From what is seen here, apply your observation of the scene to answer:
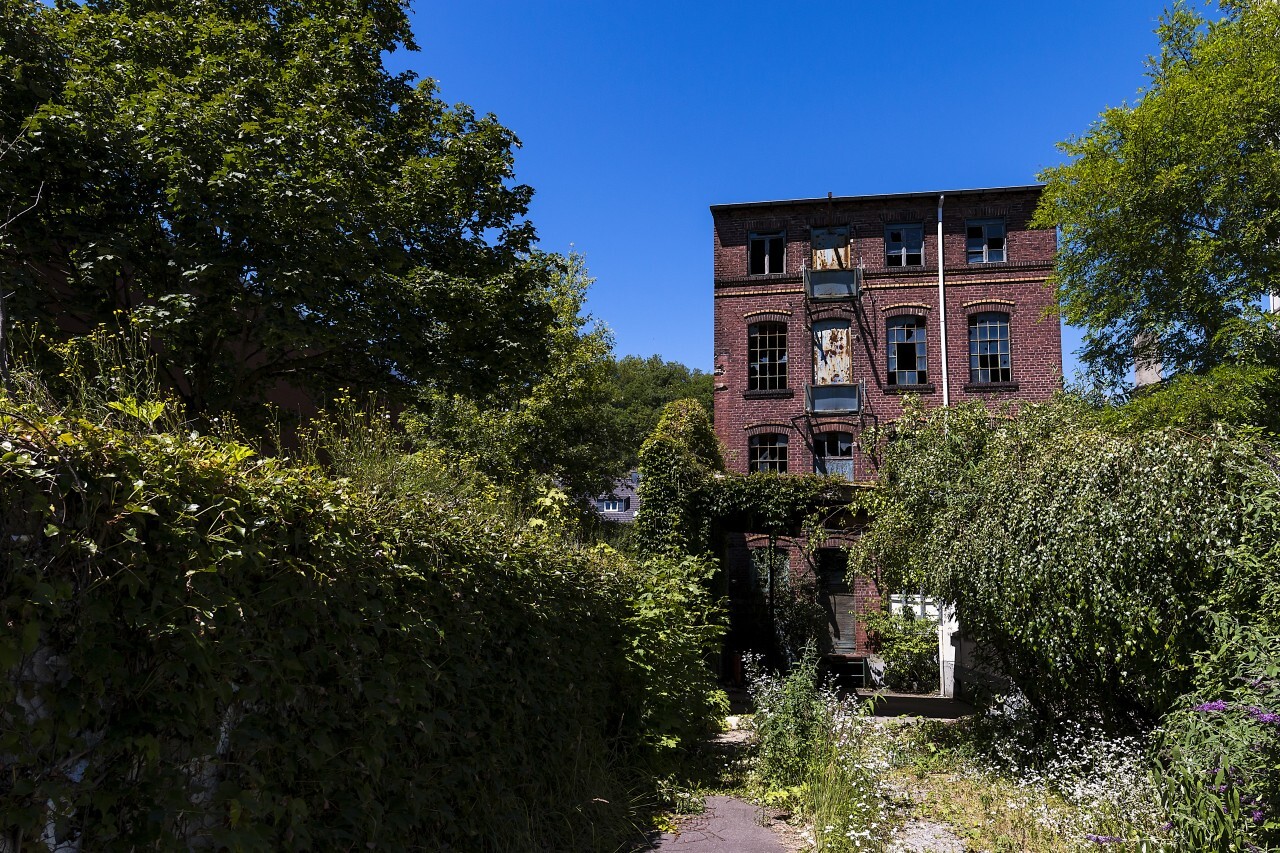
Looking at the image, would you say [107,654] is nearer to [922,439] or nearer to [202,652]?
[202,652]

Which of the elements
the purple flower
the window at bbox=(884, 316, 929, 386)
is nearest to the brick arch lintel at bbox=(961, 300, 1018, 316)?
the window at bbox=(884, 316, 929, 386)

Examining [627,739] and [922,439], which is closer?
[627,739]

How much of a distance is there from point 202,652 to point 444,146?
1287cm

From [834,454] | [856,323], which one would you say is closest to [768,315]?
[856,323]

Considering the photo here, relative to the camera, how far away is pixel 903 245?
79.9ft

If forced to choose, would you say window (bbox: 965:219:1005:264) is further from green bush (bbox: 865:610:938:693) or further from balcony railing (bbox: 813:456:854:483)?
green bush (bbox: 865:610:938:693)

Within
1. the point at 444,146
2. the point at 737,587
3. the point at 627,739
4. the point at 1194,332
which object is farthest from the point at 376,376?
the point at 1194,332

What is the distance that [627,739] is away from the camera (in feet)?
25.5

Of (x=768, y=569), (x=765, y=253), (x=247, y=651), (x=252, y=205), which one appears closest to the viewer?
(x=247, y=651)

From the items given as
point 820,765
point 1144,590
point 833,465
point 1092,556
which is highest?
point 833,465

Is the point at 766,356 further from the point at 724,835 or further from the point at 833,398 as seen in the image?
the point at 724,835

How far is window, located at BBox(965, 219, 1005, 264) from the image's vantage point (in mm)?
23906

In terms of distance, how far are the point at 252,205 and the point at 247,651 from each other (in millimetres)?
8739

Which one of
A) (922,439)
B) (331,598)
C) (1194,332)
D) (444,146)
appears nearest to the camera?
(331,598)
